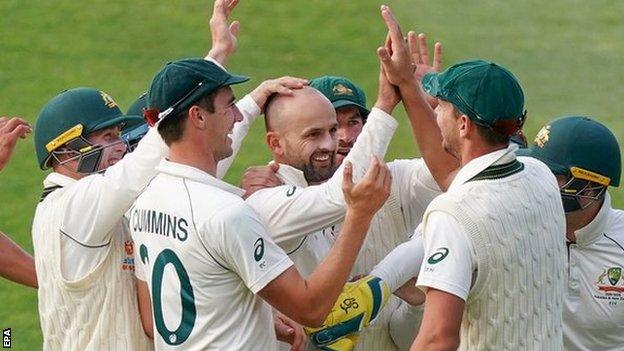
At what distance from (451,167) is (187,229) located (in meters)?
1.35

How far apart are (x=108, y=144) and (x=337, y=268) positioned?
5.05 feet

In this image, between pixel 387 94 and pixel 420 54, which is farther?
pixel 420 54

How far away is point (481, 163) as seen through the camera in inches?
205

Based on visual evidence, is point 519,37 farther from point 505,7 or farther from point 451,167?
point 451,167

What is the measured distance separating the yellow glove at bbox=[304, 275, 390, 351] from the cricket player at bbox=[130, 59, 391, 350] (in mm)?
333

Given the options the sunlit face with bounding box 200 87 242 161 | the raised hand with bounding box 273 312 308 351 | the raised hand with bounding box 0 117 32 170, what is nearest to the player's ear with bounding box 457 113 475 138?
the sunlit face with bounding box 200 87 242 161

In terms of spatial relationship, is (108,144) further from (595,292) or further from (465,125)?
(595,292)

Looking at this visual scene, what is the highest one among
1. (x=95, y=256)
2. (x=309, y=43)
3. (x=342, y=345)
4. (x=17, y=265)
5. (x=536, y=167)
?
(x=536, y=167)

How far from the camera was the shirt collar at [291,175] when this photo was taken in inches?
241

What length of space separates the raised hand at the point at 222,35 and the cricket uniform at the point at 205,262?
3.40ft

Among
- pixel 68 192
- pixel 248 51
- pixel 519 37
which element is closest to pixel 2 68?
pixel 248 51

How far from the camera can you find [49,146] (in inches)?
245

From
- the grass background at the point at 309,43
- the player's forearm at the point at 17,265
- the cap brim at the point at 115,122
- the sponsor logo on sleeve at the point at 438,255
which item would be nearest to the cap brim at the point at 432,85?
the sponsor logo on sleeve at the point at 438,255

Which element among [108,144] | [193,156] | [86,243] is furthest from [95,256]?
[193,156]
